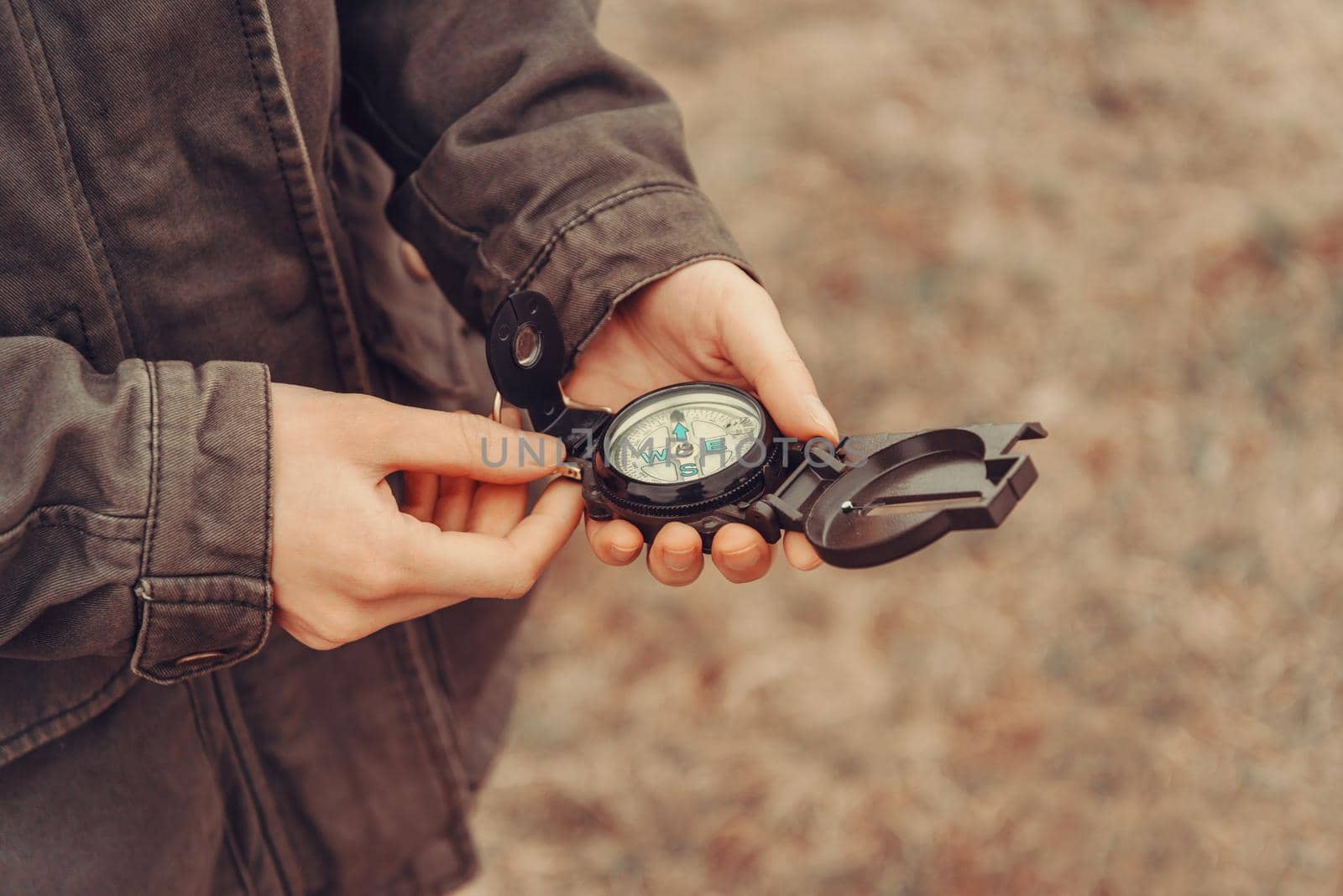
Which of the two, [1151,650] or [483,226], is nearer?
[483,226]

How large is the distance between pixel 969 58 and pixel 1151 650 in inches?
93.2

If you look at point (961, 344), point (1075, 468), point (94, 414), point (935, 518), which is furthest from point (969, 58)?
point (94, 414)

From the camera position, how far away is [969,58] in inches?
162

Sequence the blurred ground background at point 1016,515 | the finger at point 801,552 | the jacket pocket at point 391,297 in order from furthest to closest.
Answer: the blurred ground background at point 1016,515 → the jacket pocket at point 391,297 → the finger at point 801,552

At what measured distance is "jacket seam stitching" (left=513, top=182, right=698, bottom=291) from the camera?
142cm

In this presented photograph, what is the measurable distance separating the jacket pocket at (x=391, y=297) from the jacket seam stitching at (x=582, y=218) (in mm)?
241

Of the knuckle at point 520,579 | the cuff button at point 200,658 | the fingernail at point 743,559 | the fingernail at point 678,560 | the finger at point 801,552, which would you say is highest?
the finger at point 801,552

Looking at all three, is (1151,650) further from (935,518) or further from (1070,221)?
(935,518)

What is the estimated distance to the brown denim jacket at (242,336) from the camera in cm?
111

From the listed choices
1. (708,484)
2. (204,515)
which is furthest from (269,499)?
(708,484)

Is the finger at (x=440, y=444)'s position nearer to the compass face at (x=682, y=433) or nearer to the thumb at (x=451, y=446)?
the thumb at (x=451, y=446)

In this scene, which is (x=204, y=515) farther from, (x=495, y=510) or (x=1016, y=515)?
(x=1016, y=515)

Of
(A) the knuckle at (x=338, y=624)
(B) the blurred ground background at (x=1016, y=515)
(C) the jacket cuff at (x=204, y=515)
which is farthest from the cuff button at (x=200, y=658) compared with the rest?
(B) the blurred ground background at (x=1016, y=515)

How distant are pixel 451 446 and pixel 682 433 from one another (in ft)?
1.24
